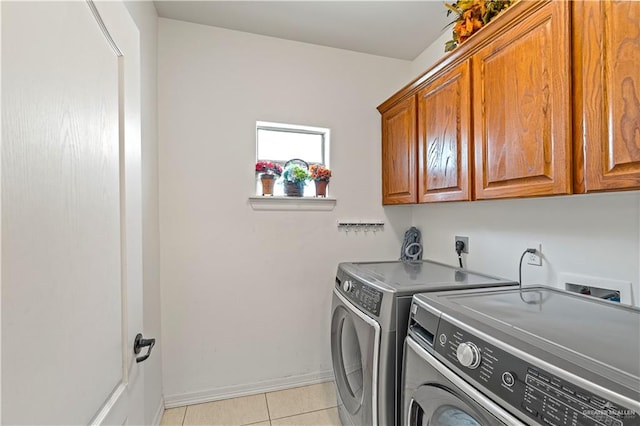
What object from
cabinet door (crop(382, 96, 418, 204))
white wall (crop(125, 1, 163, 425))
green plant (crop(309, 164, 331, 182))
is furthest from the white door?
cabinet door (crop(382, 96, 418, 204))

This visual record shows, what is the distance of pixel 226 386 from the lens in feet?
6.52

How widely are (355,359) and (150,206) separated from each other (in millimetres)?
1416

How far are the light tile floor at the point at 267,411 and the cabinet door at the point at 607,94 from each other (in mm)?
1806

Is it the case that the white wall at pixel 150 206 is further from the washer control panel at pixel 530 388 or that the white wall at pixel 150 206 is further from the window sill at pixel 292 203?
the washer control panel at pixel 530 388

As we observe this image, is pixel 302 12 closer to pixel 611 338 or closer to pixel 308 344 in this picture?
pixel 611 338

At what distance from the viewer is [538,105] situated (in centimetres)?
108

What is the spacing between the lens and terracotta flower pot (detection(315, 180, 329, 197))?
84.3 inches

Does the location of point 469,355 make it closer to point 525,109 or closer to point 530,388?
point 530,388

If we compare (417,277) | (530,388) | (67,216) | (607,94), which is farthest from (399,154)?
(67,216)

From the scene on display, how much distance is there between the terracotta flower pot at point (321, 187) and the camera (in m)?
2.14

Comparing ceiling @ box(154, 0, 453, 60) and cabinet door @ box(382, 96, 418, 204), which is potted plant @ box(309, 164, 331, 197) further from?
ceiling @ box(154, 0, 453, 60)

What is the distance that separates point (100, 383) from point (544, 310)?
A: 1.32 metres

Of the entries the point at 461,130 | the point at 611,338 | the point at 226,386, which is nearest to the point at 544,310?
the point at 611,338

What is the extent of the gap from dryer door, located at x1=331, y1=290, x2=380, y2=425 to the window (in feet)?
3.23
